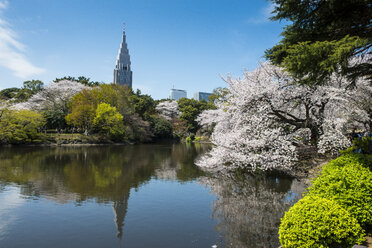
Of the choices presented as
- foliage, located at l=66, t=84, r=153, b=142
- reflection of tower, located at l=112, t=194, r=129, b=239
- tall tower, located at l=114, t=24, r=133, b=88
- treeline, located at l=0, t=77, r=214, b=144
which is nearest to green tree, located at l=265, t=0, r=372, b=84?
reflection of tower, located at l=112, t=194, r=129, b=239

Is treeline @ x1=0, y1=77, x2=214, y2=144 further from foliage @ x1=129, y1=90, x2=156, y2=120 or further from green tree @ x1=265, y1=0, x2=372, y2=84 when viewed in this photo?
green tree @ x1=265, y1=0, x2=372, y2=84

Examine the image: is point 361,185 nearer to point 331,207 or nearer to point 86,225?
point 331,207

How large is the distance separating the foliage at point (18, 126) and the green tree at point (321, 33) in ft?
94.7

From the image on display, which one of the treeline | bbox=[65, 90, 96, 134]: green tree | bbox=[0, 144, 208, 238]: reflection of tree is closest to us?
bbox=[0, 144, 208, 238]: reflection of tree

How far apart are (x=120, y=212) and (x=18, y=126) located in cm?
2633

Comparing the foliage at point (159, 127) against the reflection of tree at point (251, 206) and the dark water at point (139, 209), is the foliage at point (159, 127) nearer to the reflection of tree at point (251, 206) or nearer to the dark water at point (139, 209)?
the dark water at point (139, 209)

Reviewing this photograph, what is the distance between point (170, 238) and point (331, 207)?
12.7ft

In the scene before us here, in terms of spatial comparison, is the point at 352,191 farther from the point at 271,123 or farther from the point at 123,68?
the point at 123,68

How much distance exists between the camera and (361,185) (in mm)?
4242

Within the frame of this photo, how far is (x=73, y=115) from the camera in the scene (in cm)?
3133

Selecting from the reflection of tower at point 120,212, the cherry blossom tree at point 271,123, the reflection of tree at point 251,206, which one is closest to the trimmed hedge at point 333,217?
the reflection of tree at point 251,206

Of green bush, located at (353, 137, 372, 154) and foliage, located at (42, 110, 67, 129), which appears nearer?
green bush, located at (353, 137, 372, 154)

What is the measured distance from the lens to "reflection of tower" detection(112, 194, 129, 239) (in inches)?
252

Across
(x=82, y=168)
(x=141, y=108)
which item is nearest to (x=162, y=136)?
(x=141, y=108)
